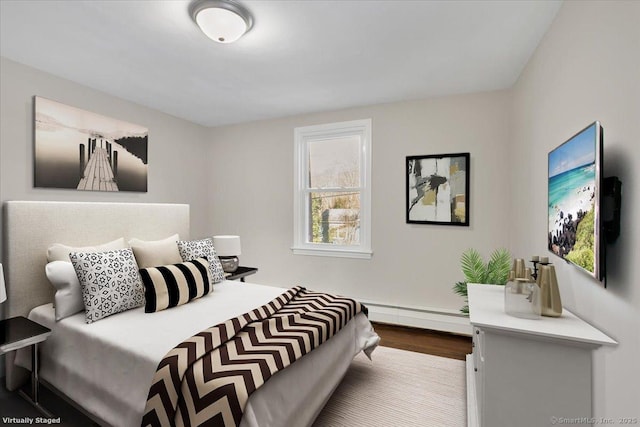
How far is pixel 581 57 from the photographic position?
1.52 metres

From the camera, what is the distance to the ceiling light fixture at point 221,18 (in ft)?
5.69

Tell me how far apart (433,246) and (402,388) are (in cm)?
154

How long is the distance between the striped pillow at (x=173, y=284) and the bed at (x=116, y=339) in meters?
0.07

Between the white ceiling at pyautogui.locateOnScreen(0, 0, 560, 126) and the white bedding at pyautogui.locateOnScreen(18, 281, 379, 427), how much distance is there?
191cm

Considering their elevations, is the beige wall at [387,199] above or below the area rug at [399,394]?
above

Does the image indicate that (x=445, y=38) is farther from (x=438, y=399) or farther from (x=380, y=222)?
(x=438, y=399)

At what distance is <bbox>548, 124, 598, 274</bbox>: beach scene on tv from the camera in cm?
127

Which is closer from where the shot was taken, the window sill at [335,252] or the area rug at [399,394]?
the area rug at [399,394]

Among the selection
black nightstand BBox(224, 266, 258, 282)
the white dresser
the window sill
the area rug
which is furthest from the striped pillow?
the white dresser

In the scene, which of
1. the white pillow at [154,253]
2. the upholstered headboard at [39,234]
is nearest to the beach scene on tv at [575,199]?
the white pillow at [154,253]

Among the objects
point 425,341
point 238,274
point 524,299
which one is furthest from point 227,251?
point 524,299


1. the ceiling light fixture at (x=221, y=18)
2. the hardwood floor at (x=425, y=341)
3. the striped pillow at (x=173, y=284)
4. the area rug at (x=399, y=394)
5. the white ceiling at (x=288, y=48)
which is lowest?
the area rug at (x=399, y=394)

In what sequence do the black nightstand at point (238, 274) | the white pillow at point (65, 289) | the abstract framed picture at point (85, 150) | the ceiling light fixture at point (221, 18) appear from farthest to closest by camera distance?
the black nightstand at point (238, 274) → the abstract framed picture at point (85, 150) → the white pillow at point (65, 289) → the ceiling light fixture at point (221, 18)

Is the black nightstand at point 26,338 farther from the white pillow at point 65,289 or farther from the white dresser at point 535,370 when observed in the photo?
the white dresser at point 535,370
